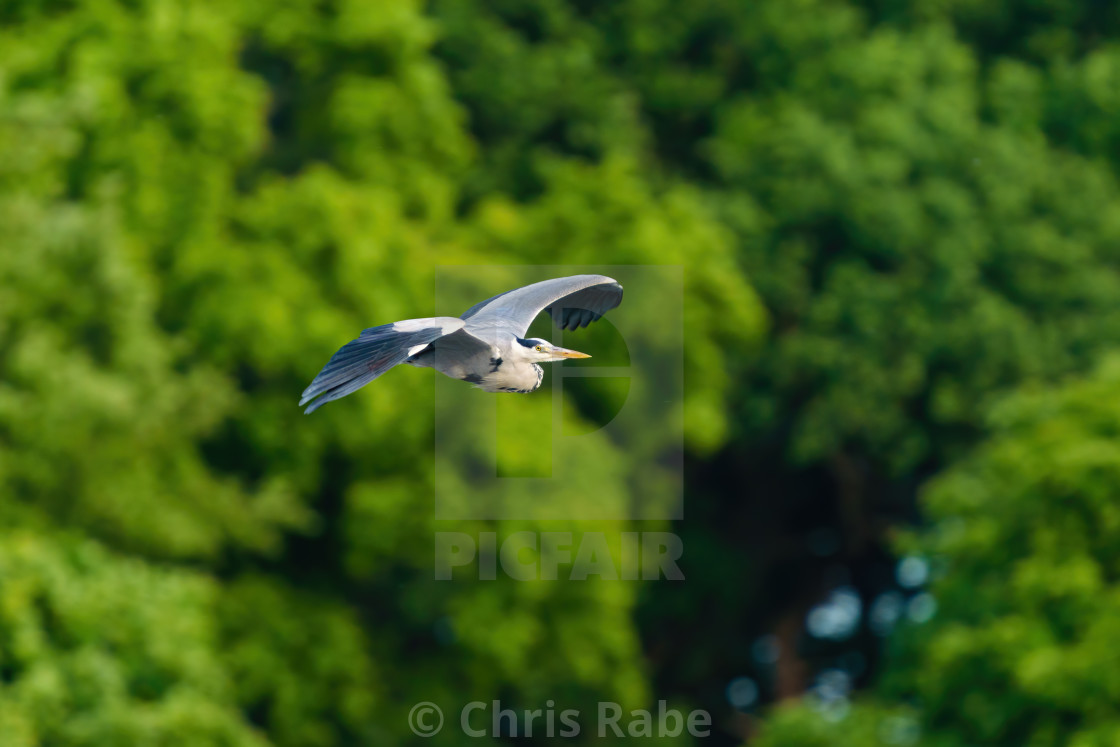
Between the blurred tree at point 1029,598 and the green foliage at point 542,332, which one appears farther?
the green foliage at point 542,332

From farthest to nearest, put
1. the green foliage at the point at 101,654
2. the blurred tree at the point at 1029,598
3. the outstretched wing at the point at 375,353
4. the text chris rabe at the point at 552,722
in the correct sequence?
the text chris rabe at the point at 552,722 < the blurred tree at the point at 1029,598 < the green foliage at the point at 101,654 < the outstretched wing at the point at 375,353

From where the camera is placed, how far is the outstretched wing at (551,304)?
746 cm

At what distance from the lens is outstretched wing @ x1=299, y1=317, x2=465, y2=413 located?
20.9 ft

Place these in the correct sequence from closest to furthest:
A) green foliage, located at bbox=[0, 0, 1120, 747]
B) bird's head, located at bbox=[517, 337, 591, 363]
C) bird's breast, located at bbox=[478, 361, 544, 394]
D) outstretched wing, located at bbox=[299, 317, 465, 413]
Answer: outstretched wing, located at bbox=[299, 317, 465, 413] → bird's breast, located at bbox=[478, 361, 544, 394] → bird's head, located at bbox=[517, 337, 591, 363] → green foliage, located at bbox=[0, 0, 1120, 747]

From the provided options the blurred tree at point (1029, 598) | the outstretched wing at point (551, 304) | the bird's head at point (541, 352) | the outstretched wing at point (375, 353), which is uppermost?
the outstretched wing at point (375, 353)

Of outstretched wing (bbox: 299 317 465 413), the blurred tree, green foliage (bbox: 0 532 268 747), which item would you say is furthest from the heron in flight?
the blurred tree

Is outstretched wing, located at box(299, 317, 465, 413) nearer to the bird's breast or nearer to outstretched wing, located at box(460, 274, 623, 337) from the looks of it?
the bird's breast

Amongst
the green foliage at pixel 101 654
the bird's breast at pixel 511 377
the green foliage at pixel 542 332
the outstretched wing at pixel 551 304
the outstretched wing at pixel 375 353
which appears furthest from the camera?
the green foliage at pixel 542 332

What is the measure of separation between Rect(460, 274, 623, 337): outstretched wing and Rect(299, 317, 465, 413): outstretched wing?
47 cm

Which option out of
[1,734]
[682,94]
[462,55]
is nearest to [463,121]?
[462,55]

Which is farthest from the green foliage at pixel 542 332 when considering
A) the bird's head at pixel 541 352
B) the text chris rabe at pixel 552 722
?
the bird's head at pixel 541 352

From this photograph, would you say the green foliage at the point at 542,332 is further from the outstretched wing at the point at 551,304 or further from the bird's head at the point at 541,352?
the bird's head at the point at 541,352

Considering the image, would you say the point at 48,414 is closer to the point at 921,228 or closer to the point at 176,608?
the point at 176,608

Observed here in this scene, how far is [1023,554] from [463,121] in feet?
31.6
